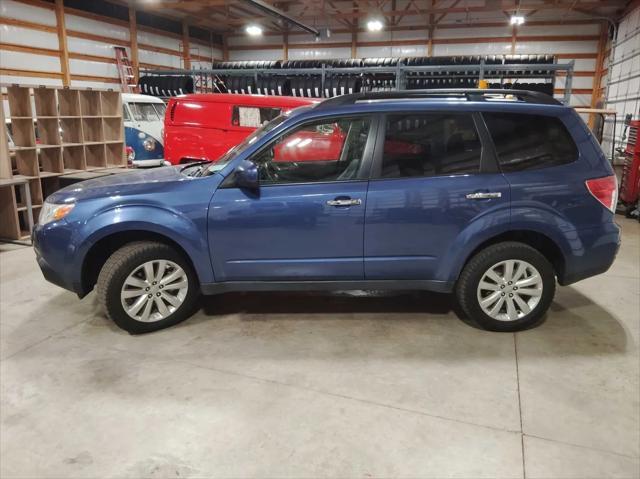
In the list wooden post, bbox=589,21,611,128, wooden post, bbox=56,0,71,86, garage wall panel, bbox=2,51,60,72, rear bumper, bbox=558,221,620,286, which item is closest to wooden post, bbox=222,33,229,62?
wooden post, bbox=56,0,71,86

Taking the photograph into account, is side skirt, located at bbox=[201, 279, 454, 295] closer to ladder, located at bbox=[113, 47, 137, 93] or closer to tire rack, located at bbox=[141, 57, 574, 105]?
tire rack, located at bbox=[141, 57, 574, 105]

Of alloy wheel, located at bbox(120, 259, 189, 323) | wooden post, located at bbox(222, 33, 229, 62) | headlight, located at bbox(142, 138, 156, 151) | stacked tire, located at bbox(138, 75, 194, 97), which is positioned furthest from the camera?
wooden post, located at bbox(222, 33, 229, 62)

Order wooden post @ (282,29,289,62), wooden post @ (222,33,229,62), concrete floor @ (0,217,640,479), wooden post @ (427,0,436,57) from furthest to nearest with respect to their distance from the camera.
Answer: wooden post @ (222,33,229,62)
wooden post @ (282,29,289,62)
wooden post @ (427,0,436,57)
concrete floor @ (0,217,640,479)

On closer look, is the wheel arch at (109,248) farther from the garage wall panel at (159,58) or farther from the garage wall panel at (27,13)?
the garage wall panel at (159,58)

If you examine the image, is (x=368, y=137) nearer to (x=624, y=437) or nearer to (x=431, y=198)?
(x=431, y=198)

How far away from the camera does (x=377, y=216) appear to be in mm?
3188

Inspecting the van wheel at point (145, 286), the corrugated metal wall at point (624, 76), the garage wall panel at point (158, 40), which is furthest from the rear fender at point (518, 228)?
the garage wall panel at point (158, 40)

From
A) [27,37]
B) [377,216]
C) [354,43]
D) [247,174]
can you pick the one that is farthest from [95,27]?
[377,216]

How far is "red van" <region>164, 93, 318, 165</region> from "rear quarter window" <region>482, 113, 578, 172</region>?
5216 millimetres

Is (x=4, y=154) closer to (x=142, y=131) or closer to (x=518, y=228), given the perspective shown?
(x=142, y=131)

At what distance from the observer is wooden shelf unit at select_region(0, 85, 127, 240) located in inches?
236

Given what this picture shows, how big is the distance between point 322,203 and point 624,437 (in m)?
2.10

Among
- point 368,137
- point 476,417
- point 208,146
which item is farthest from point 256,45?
point 476,417

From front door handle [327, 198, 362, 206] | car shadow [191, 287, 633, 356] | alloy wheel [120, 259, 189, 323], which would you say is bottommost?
car shadow [191, 287, 633, 356]
